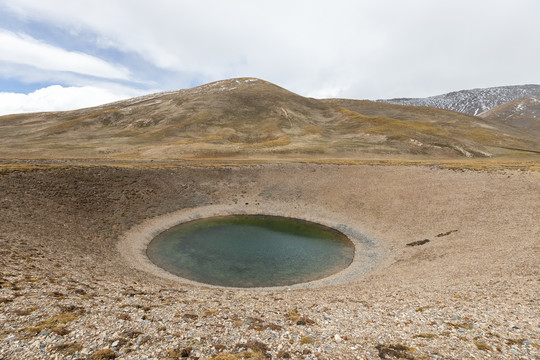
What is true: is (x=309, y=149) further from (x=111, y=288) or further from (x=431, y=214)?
(x=111, y=288)

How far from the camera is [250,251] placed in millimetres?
32375

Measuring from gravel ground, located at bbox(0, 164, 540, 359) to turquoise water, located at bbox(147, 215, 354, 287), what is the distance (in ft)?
10.5

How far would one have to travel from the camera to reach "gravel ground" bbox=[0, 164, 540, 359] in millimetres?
10859

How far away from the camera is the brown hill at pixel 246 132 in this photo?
288 feet

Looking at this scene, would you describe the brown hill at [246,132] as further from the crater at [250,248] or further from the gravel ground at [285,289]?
the crater at [250,248]

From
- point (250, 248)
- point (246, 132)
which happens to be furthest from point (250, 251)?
point (246, 132)

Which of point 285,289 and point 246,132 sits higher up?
point 246,132

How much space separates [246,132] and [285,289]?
10888 centimetres

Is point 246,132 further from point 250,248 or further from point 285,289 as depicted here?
point 285,289

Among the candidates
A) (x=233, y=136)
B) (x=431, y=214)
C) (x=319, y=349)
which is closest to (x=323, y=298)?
(x=319, y=349)

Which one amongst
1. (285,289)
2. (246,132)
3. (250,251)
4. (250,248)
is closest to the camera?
(285,289)

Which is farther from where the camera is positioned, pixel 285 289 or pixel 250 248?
pixel 250 248

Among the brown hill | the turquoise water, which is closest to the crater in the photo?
the turquoise water

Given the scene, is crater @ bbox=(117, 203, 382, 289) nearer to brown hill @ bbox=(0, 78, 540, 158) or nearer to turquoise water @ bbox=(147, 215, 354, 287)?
turquoise water @ bbox=(147, 215, 354, 287)
